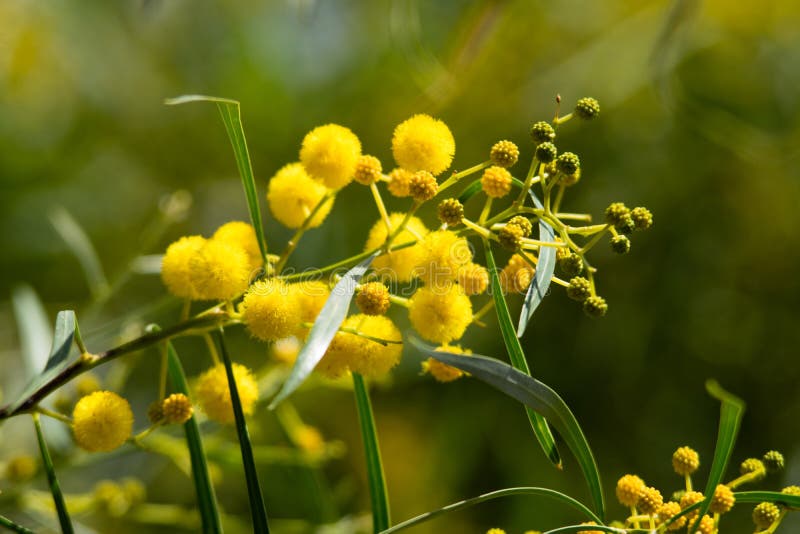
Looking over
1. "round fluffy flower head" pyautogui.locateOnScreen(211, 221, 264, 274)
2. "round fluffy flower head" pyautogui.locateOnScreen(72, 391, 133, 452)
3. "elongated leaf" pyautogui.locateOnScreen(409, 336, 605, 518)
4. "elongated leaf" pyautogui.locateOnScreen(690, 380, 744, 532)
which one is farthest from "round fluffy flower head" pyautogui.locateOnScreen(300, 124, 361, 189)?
"elongated leaf" pyautogui.locateOnScreen(690, 380, 744, 532)

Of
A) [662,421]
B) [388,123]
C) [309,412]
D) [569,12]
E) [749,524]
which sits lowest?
[749,524]

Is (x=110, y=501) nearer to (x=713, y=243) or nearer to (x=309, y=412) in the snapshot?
(x=309, y=412)

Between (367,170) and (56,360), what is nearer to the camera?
(56,360)

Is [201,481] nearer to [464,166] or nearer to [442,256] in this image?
[442,256]

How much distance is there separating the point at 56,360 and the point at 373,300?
36 cm

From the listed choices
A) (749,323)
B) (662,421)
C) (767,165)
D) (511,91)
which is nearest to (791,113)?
(767,165)

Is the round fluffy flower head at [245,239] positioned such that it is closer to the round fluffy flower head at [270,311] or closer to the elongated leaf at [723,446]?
the round fluffy flower head at [270,311]

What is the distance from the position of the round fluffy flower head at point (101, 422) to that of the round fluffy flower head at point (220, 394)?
92 millimetres

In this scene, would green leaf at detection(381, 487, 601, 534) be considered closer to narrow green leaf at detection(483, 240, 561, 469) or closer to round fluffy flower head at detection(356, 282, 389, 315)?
narrow green leaf at detection(483, 240, 561, 469)

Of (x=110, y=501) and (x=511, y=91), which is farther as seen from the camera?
(x=511, y=91)

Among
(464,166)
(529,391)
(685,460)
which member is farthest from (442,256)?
(464,166)

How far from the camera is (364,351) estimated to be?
2.96ft

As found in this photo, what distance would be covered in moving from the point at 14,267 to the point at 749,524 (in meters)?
2.27

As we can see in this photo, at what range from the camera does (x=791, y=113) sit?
2486 millimetres
